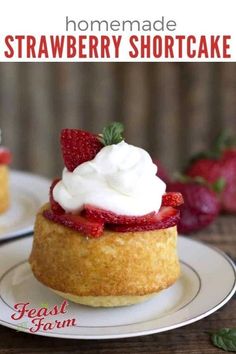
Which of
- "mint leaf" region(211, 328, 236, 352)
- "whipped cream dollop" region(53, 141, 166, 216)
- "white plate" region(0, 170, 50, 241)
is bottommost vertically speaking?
"mint leaf" region(211, 328, 236, 352)

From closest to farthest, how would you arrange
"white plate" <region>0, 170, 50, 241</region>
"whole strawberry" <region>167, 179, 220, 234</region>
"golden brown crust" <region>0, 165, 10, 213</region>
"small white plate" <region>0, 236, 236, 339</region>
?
"small white plate" <region>0, 236, 236, 339</region> → "white plate" <region>0, 170, 50, 241</region> → "whole strawberry" <region>167, 179, 220, 234</region> → "golden brown crust" <region>0, 165, 10, 213</region>

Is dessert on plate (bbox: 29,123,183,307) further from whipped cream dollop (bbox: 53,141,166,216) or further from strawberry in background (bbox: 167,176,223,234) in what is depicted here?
strawberry in background (bbox: 167,176,223,234)

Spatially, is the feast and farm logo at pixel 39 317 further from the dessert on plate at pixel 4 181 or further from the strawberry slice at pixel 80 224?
the dessert on plate at pixel 4 181

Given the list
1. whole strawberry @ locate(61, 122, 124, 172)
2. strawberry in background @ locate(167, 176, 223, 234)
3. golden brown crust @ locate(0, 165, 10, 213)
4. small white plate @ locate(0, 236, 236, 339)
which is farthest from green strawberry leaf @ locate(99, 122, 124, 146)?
golden brown crust @ locate(0, 165, 10, 213)

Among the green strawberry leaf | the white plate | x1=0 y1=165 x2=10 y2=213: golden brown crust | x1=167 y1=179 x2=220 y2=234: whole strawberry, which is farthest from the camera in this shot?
x1=0 y1=165 x2=10 y2=213: golden brown crust

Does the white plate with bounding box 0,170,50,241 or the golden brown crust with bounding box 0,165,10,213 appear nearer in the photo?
the white plate with bounding box 0,170,50,241

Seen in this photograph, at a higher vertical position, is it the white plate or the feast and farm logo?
the white plate

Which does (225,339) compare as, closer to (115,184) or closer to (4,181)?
(115,184)

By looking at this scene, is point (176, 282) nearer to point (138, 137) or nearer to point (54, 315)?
point (54, 315)
